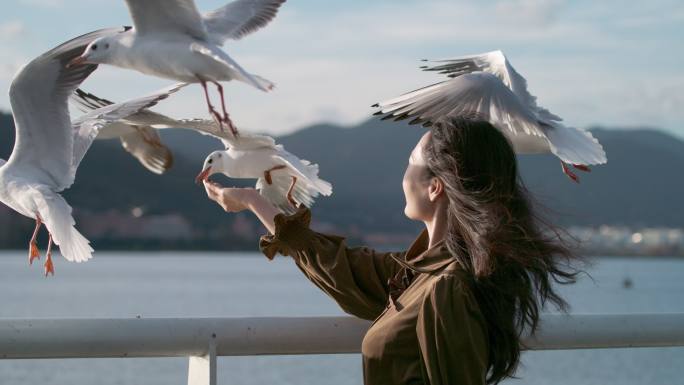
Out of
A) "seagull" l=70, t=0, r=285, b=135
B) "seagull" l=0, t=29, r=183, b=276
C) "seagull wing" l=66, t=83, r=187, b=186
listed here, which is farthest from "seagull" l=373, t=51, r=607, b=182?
"seagull" l=70, t=0, r=285, b=135

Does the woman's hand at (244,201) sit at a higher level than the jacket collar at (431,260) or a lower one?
lower

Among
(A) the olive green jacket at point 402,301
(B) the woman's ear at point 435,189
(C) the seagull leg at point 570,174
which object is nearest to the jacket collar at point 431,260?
(A) the olive green jacket at point 402,301

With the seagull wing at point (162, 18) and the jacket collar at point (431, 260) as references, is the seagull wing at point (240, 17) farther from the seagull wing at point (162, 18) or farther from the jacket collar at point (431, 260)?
the jacket collar at point (431, 260)

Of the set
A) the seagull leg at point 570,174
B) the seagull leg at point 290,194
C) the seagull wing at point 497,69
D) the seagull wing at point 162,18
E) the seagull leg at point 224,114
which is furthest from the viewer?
the seagull wing at point 497,69

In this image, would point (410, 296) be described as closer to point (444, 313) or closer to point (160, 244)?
point (444, 313)

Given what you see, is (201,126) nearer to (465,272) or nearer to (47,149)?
(47,149)

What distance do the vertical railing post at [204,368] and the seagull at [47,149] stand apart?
0.41 m

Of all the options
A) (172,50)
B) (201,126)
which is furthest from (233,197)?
(172,50)

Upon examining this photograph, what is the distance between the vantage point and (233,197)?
108 inches

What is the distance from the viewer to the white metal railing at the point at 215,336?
230cm

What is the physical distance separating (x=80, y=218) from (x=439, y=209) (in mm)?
42962

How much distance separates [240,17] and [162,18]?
520 mm

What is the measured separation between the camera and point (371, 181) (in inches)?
1797

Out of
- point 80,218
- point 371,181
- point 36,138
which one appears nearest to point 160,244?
point 80,218
